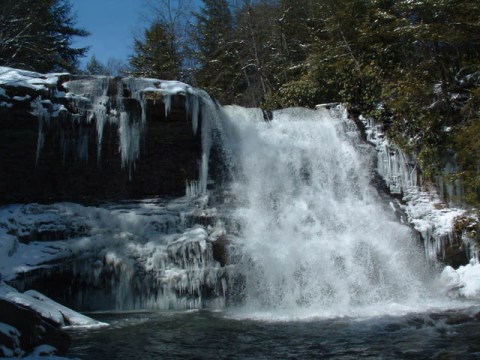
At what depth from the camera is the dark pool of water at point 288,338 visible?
18.5 ft

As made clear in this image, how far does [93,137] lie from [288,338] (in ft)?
21.9

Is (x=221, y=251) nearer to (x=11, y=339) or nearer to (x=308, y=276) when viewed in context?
(x=308, y=276)

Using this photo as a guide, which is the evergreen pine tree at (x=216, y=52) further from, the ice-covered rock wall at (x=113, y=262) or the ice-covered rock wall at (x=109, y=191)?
the ice-covered rock wall at (x=113, y=262)

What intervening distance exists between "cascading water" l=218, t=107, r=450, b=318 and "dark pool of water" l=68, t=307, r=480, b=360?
963 millimetres

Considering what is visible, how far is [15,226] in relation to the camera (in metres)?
9.94

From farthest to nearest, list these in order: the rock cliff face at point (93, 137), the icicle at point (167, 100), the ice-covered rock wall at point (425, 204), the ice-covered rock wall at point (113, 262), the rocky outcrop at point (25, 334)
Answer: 1. the ice-covered rock wall at point (425, 204)
2. the icicle at point (167, 100)
3. the rock cliff face at point (93, 137)
4. the ice-covered rock wall at point (113, 262)
5. the rocky outcrop at point (25, 334)

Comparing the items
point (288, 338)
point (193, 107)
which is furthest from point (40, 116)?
point (288, 338)

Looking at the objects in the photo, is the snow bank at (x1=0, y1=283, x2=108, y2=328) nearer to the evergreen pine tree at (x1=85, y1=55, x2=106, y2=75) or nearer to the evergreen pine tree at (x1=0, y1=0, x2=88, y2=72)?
the evergreen pine tree at (x1=0, y1=0, x2=88, y2=72)

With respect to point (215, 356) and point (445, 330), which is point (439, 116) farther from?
point (215, 356)

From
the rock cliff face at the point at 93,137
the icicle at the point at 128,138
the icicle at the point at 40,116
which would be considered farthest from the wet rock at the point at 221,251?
the icicle at the point at 40,116

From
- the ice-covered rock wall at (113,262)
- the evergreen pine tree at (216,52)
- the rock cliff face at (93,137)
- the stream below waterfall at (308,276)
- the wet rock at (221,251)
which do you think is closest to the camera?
the stream below waterfall at (308,276)

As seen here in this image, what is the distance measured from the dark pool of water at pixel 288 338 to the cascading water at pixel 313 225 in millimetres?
963

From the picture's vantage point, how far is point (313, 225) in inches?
427

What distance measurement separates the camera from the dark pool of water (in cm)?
565
